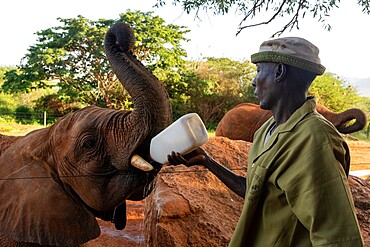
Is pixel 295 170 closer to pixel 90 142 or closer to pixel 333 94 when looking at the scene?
pixel 90 142

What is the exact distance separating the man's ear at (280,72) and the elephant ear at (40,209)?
3.98 feet

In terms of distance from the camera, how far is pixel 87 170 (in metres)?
2.17

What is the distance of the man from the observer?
1.23 meters

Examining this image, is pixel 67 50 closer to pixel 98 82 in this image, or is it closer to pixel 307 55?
pixel 98 82

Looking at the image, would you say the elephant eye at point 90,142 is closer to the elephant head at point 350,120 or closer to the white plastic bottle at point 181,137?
the white plastic bottle at point 181,137

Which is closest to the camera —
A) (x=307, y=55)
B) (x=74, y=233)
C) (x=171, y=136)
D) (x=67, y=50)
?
(x=307, y=55)

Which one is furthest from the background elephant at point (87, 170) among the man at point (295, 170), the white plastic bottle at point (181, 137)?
the man at point (295, 170)

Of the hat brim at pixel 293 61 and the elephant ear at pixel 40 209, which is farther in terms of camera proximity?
the elephant ear at pixel 40 209

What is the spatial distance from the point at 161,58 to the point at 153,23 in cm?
162

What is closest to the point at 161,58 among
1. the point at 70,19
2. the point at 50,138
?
the point at 70,19

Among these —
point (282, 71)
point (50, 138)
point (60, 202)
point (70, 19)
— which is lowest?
point (60, 202)

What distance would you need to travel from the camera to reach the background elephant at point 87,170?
2088mm

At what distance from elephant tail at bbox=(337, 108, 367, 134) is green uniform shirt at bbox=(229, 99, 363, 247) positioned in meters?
6.20

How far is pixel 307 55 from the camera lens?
4.68ft
